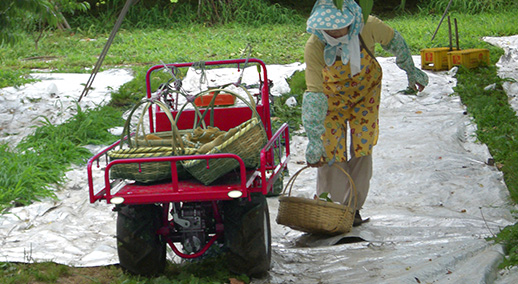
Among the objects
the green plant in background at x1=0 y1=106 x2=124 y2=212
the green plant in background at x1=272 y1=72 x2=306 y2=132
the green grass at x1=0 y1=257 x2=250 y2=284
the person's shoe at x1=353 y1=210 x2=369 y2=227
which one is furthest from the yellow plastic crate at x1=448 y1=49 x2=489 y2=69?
the green grass at x1=0 y1=257 x2=250 y2=284

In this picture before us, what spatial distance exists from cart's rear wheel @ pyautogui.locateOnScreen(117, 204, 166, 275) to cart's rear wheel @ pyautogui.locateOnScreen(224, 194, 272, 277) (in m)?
0.41

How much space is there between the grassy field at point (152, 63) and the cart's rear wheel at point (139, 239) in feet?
0.27

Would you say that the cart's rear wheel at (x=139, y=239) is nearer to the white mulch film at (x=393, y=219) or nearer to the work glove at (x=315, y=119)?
the white mulch film at (x=393, y=219)

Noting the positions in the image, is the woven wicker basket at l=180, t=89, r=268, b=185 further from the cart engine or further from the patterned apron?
the patterned apron

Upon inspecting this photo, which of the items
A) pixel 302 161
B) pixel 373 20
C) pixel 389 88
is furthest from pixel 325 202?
pixel 389 88

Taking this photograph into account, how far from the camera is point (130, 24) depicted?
14.7 meters

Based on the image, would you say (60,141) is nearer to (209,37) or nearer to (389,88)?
(389,88)

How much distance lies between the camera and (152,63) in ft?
34.2

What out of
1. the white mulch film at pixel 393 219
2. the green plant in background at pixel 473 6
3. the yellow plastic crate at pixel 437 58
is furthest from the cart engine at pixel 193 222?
the green plant in background at pixel 473 6

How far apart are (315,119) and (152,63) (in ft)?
22.7

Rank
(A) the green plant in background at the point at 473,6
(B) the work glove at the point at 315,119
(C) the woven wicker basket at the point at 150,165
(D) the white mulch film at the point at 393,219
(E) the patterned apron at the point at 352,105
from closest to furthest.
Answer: (C) the woven wicker basket at the point at 150,165, (D) the white mulch film at the point at 393,219, (B) the work glove at the point at 315,119, (E) the patterned apron at the point at 352,105, (A) the green plant in background at the point at 473,6

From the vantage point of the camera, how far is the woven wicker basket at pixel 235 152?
10.9ft

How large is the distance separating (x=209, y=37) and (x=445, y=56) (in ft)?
17.8

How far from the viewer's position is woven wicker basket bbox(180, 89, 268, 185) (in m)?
3.32
